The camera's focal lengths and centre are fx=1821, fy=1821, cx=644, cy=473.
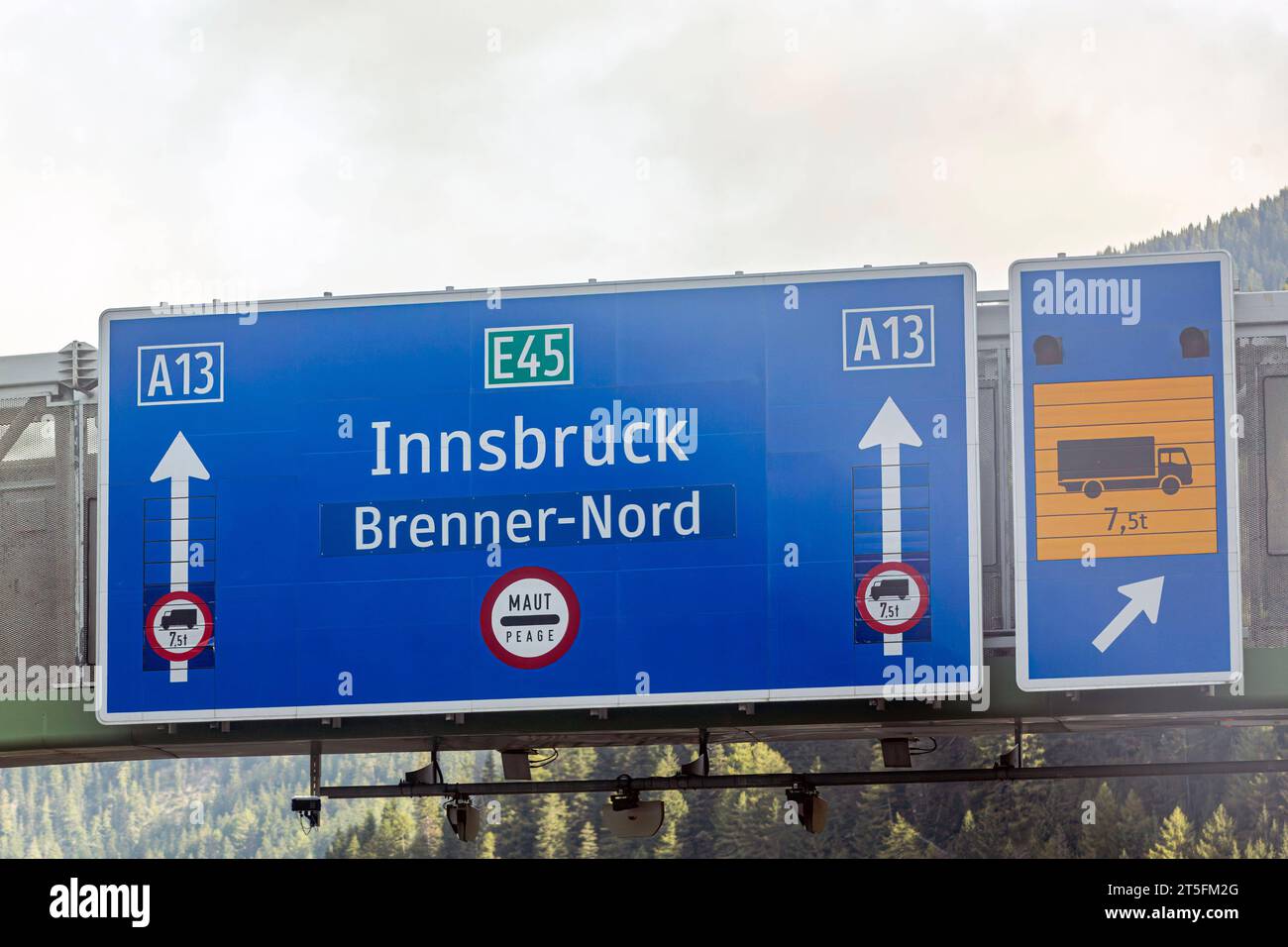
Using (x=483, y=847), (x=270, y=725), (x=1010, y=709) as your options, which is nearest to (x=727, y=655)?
(x=1010, y=709)

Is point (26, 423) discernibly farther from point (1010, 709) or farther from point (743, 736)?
point (1010, 709)

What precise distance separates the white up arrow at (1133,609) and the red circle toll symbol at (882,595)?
149 cm

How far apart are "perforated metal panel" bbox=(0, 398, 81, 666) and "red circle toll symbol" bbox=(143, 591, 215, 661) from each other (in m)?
1.21

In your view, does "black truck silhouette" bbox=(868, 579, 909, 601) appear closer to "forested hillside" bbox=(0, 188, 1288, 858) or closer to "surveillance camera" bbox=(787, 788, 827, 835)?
"surveillance camera" bbox=(787, 788, 827, 835)

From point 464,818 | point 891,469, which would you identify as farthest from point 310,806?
point 891,469

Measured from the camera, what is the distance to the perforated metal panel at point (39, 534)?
1736 centimetres

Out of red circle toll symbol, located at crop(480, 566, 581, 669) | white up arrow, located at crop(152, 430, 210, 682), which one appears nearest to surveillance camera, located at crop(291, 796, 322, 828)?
white up arrow, located at crop(152, 430, 210, 682)

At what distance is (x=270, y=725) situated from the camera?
54.2ft

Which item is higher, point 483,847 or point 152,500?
point 152,500

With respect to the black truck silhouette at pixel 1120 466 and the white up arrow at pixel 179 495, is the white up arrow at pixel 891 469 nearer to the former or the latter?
the black truck silhouette at pixel 1120 466

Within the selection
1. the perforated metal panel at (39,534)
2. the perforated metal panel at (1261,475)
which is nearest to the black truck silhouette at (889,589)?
the perforated metal panel at (1261,475)

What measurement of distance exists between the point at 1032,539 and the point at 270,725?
23.0ft

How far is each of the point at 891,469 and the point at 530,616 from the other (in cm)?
342
